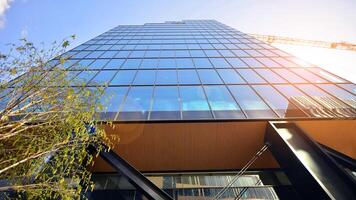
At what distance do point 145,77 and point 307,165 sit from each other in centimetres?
897

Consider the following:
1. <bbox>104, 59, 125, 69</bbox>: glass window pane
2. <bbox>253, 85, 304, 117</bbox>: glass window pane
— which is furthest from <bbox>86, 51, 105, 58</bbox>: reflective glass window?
<bbox>253, 85, 304, 117</bbox>: glass window pane

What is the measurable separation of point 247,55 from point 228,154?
10133 mm

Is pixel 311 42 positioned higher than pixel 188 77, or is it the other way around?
pixel 311 42

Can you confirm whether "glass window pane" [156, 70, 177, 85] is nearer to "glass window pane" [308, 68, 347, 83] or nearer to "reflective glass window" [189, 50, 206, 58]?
"reflective glass window" [189, 50, 206, 58]

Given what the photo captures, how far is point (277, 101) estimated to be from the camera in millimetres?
9430

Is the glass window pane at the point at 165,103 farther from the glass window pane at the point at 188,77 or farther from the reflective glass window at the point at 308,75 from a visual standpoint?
the reflective glass window at the point at 308,75

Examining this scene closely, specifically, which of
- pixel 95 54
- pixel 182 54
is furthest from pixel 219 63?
pixel 95 54

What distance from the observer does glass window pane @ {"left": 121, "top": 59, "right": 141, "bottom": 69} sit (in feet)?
45.4

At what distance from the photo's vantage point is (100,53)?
1692 centimetres

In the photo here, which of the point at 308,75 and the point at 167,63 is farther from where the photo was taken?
the point at 167,63

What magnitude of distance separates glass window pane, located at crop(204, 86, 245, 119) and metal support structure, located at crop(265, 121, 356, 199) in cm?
145

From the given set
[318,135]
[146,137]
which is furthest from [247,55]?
[146,137]

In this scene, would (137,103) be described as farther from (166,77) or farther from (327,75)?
(327,75)

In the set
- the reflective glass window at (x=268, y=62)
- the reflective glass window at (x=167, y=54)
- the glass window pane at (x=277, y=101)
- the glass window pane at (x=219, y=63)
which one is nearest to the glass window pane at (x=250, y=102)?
the glass window pane at (x=277, y=101)
